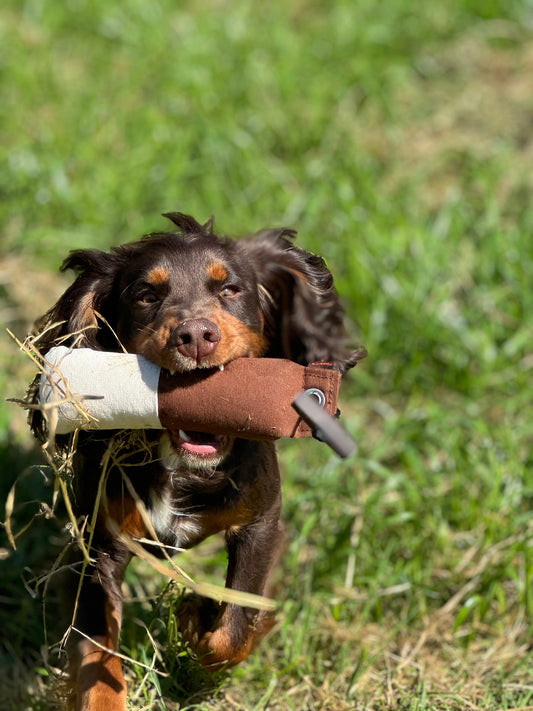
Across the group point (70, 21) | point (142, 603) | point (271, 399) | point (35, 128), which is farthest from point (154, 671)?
point (70, 21)

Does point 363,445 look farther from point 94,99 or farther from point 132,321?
point 94,99

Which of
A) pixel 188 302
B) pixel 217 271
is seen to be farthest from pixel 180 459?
pixel 217 271

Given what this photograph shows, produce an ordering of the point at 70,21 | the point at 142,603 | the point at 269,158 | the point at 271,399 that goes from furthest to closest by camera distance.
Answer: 1. the point at 70,21
2. the point at 269,158
3. the point at 142,603
4. the point at 271,399

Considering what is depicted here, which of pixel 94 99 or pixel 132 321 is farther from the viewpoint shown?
pixel 94 99

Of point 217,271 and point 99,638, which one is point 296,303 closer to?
point 217,271

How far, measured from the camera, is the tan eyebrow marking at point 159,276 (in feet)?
9.74

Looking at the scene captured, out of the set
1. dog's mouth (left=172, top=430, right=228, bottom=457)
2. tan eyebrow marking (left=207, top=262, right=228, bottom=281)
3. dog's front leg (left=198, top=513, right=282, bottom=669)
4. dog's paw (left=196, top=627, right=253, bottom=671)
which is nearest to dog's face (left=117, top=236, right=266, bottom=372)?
tan eyebrow marking (left=207, top=262, right=228, bottom=281)

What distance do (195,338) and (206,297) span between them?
1.25 feet

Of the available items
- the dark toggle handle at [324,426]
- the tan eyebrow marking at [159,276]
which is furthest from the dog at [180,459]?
the dark toggle handle at [324,426]

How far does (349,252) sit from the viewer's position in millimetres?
5332

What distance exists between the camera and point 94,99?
6395 mm

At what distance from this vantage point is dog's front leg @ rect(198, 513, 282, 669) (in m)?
3.02

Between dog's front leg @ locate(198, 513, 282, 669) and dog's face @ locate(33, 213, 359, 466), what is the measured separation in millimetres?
336

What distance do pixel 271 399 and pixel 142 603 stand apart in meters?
1.40
